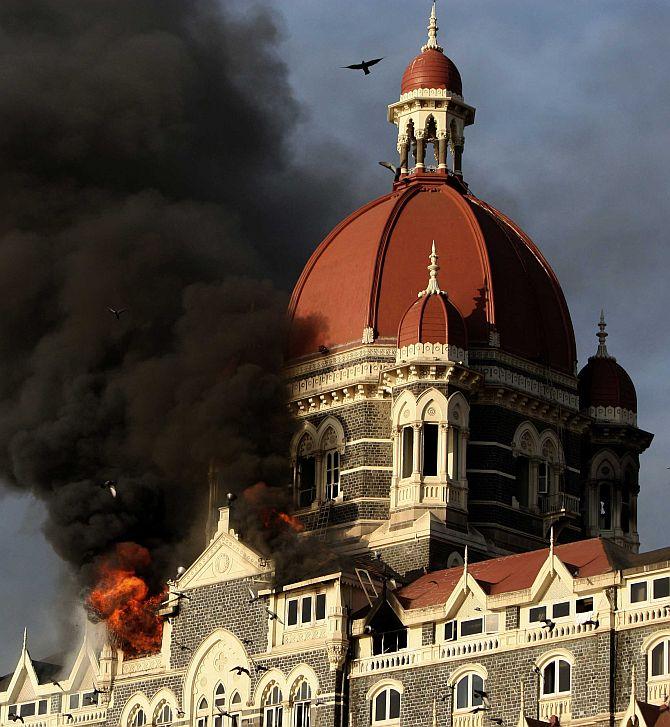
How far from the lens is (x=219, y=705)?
325ft

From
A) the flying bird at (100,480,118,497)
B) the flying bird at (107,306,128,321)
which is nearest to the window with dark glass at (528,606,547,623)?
the flying bird at (100,480,118,497)

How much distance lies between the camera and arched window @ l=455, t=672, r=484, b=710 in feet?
295

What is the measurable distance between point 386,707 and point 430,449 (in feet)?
50.2

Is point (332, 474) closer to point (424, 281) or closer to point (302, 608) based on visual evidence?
point (424, 281)

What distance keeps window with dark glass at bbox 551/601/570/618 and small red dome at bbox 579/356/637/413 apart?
25681mm

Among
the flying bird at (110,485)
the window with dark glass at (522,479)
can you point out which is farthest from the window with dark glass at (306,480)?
the window with dark glass at (522,479)

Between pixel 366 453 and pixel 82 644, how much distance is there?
14711 mm

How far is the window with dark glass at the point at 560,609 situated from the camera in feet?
291

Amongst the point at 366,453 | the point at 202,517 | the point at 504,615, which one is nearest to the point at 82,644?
the point at 202,517

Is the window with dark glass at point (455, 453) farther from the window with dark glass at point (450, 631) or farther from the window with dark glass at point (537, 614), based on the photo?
the window with dark glass at point (537, 614)

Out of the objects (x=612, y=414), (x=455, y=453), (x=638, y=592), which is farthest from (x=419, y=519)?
(x=638, y=592)

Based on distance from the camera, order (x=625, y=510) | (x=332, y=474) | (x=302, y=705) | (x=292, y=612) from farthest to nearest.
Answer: (x=625, y=510) < (x=332, y=474) < (x=292, y=612) < (x=302, y=705)

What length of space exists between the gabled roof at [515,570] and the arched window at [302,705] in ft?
16.5

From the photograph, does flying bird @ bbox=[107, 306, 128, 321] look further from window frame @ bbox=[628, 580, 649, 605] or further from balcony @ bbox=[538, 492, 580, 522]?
window frame @ bbox=[628, 580, 649, 605]
